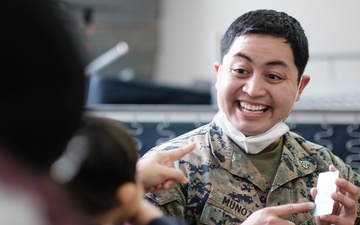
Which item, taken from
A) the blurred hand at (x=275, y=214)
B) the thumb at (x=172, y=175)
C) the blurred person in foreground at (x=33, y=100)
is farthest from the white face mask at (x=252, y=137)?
the blurred person in foreground at (x=33, y=100)

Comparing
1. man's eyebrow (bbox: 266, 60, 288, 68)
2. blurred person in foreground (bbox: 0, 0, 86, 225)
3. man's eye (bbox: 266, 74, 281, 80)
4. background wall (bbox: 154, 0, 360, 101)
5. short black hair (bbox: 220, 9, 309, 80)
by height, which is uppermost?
blurred person in foreground (bbox: 0, 0, 86, 225)

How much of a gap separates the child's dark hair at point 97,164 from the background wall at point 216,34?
413 centimetres

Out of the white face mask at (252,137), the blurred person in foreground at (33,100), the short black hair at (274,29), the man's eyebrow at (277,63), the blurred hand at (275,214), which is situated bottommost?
the blurred hand at (275,214)

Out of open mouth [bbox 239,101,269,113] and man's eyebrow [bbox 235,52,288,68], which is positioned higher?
man's eyebrow [bbox 235,52,288,68]

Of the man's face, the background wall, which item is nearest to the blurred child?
the man's face

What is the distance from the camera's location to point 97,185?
0.56m

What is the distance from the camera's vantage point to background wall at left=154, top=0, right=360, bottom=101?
5.30m

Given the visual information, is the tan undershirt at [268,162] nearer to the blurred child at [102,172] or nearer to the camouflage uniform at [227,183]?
the camouflage uniform at [227,183]

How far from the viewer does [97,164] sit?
56 cm

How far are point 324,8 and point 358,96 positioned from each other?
6.31 feet

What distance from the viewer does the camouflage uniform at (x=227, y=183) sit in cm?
142

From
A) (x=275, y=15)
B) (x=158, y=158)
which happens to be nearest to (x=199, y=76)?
(x=275, y=15)

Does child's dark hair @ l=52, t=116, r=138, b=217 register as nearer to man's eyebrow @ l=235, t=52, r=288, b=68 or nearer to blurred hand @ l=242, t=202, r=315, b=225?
blurred hand @ l=242, t=202, r=315, b=225

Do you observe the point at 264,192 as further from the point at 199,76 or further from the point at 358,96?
the point at 199,76
